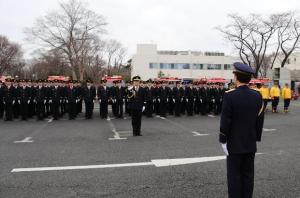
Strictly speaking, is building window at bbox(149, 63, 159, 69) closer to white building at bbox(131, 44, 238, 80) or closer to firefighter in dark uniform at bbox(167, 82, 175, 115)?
white building at bbox(131, 44, 238, 80)

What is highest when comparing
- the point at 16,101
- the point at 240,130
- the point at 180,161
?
the point at 240,130

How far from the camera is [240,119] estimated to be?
470 cm

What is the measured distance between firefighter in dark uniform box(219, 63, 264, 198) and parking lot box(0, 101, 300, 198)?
3.10ft

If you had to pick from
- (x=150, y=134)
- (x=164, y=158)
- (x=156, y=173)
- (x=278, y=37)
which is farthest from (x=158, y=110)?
(x=278, y=37)

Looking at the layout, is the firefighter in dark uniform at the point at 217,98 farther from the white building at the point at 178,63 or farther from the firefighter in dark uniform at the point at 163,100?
the white building at the point at 178,63

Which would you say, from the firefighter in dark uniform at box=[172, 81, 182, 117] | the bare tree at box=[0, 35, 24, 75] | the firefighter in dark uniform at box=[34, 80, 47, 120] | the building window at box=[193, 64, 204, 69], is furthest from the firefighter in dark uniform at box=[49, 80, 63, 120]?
the building window at box=[193, 64, 204, 69]

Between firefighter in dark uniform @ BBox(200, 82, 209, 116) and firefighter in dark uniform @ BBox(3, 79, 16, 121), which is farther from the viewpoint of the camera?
firefighter in dark uniform @ BBox(200, 82, 209, 116)

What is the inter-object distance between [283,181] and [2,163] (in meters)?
5.67

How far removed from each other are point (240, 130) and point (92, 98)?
14.2m

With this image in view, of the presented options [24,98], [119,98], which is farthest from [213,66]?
[24,98]

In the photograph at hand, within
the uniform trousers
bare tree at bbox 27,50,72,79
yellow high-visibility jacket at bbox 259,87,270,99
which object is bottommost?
the uniform trousers

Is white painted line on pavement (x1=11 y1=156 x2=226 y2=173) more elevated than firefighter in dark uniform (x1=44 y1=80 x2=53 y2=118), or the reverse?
firefighter in dark uniform (x1=44 y1=80 x2=53 y2=118)

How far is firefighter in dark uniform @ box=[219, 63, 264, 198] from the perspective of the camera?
464 cm

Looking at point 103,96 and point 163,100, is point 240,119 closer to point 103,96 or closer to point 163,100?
point 103,96
